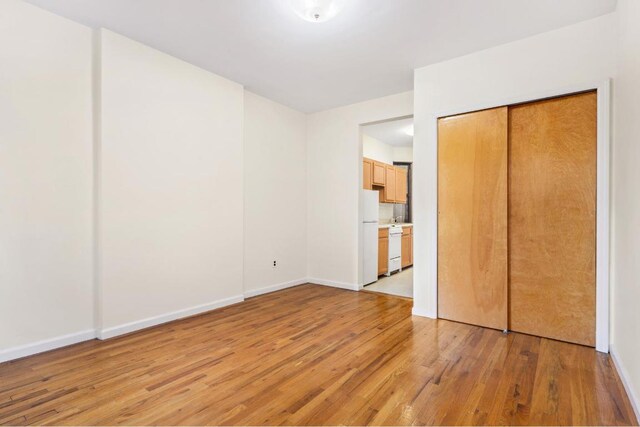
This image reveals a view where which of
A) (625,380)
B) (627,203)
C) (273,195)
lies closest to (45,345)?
(273,195)

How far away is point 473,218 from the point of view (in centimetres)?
317

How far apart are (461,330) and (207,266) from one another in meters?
2.79

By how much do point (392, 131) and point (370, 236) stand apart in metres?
2.23

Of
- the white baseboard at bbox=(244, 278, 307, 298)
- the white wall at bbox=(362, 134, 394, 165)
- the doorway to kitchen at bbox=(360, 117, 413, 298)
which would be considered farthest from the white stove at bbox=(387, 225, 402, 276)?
the white baseboard at bbox=(244, 278, 307, 298)

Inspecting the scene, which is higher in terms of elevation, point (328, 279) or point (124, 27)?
point (124, 27)

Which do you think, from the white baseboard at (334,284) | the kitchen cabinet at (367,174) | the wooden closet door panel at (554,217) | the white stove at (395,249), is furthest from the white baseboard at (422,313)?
the kitchen cabinet at (367,174)

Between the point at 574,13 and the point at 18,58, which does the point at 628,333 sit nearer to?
the point at 574,13

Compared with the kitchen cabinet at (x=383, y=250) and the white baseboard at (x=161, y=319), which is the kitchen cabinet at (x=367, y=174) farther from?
the white baseboard at (x=161, y=319)

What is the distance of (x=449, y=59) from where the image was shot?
10.8 feet

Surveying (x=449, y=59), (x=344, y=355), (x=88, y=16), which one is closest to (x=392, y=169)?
(x=449, y=59)

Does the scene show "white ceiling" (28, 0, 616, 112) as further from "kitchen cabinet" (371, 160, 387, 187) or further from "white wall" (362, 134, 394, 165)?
"white wall" (362, 134, 394, 165)

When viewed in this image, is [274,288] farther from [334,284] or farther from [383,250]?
[383,250]

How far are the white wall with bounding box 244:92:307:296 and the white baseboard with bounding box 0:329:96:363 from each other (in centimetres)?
183

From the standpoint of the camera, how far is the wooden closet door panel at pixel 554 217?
2643 millimetres
